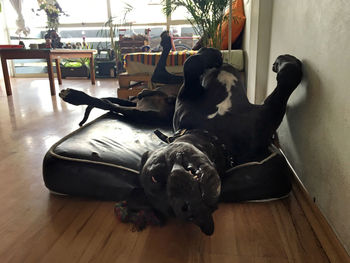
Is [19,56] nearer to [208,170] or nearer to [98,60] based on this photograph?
[98,60]

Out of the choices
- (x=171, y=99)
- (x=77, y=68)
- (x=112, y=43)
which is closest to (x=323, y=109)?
(x=171, y=99)

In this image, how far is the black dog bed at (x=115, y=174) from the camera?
1.02 meters

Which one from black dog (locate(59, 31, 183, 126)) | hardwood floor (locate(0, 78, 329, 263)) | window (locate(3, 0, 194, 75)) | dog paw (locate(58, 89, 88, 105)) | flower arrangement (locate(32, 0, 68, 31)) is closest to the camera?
→ hardwood floor (locate(0, 78, 329, 263))

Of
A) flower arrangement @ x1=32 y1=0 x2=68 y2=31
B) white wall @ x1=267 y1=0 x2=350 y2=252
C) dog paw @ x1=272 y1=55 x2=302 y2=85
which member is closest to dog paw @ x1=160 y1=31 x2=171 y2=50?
white wall @ x1=267 y1=0 x2=350 y2=252

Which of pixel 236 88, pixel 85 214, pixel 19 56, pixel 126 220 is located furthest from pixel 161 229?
pixel 19 56

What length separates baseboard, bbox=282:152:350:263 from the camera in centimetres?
74

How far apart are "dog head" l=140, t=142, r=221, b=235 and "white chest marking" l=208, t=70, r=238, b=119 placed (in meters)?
0.35

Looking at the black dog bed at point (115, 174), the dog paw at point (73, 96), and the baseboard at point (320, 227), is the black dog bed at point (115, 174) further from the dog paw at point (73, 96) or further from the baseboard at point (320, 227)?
the dog paw at point (73, 96)

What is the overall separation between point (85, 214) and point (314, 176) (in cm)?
76

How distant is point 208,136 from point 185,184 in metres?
0.36

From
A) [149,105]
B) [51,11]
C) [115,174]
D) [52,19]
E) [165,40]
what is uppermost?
[51,11]

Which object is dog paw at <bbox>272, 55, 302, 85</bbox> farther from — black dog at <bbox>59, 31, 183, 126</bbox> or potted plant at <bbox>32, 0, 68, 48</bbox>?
potted plant at <bbox>32, 0, 68, 48</bbox>

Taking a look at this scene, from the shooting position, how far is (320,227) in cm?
86

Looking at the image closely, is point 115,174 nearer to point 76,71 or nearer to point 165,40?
point 165,40
